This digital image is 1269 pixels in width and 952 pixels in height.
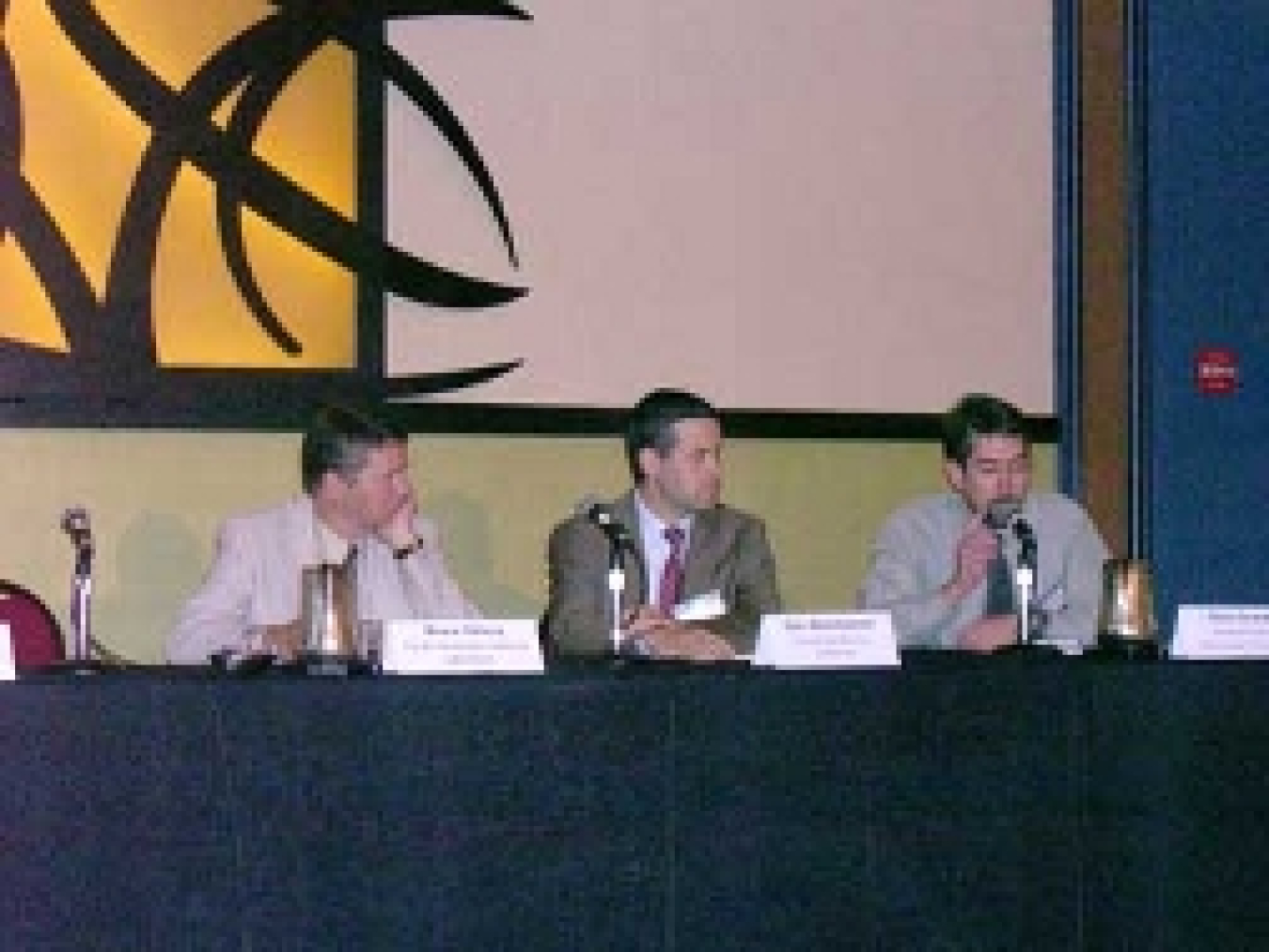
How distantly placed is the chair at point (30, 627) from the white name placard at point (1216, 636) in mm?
2012

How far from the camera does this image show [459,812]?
12.5 feet

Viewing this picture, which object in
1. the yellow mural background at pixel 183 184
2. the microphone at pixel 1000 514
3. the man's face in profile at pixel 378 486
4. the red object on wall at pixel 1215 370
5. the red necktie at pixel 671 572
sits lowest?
the red necktie at pixel 671 572

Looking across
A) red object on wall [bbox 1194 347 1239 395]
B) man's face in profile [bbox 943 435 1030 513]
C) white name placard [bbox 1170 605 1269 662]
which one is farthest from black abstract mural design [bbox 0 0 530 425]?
white name placard [bbox 1170 605 1269 662]

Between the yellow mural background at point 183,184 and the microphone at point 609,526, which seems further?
the yellow mural background at point 183,184

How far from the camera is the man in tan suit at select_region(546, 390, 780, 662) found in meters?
4.96

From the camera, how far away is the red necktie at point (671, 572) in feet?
17.0

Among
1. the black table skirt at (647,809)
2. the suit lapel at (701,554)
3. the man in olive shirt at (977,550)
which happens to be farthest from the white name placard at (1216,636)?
the suit lapel at (701,554)

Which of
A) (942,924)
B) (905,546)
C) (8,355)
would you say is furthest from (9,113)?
(942,924)

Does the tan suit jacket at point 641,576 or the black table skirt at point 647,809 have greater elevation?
the tan suit jacket at point 641,576

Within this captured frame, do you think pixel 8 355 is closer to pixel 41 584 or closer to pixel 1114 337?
pixel 41 584

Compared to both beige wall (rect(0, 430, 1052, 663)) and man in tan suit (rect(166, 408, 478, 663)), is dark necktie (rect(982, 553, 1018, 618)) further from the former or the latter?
beige wall (rect(0, 430, 1052, 663))

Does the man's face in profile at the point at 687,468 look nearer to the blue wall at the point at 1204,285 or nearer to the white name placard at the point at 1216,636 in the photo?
the white name placard at the point at 1216,636

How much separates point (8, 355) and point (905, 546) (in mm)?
1849

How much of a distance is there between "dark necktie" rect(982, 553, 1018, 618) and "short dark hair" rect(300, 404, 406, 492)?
113 centimetres
